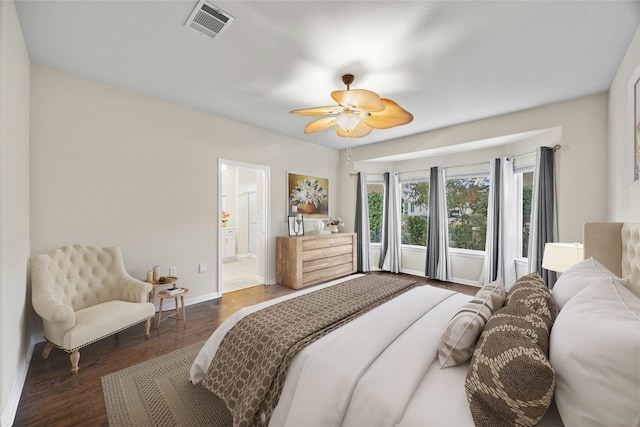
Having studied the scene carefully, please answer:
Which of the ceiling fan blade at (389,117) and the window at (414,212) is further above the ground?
the ceiling fan blade at (389,117)

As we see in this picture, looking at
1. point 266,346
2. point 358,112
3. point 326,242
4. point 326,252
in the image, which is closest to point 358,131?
point 358,112

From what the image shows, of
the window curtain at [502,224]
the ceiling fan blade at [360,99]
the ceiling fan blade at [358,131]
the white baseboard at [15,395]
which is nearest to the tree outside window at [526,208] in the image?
the window curtain at [502,224]

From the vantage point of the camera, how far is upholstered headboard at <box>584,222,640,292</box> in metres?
1.66

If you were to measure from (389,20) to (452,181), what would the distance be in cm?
363

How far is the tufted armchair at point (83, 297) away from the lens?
6.70 feet

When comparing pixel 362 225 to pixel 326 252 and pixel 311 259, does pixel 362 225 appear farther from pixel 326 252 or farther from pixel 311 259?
pixel 311 259

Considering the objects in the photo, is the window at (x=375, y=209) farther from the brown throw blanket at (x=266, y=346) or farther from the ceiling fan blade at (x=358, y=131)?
the brown throw blanket at (x=266, y=346)

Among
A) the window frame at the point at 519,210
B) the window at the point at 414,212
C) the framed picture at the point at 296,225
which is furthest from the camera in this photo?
the window at the point at 414,212

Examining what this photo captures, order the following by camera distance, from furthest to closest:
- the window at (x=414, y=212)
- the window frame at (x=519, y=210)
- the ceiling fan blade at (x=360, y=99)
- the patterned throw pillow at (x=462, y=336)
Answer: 1. the window at (x=414, y=212)
2. the window frame at (x=519, y=210)
3. the ceiling fan blade at (x=360, y=99)
4. the patterned throw pillow at (x=462, y=336)

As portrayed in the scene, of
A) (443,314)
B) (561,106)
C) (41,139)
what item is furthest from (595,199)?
(41,139)

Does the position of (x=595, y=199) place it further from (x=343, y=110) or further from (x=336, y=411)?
(x=336, y=411)

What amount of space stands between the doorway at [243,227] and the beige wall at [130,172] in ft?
2.81

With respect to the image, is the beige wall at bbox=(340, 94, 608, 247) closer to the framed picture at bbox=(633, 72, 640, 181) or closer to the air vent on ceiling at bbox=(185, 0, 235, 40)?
the framed picture at bbox=(633, 72, 640, 181)

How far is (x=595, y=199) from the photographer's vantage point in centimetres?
297
